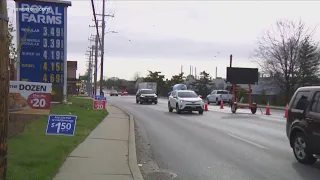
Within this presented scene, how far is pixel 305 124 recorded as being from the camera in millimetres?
8648

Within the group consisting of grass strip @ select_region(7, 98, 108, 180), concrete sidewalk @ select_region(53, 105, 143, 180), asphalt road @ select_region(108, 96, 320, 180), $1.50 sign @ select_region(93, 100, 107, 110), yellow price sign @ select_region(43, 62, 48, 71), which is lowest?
asphalt road @ select_region(108, 96, 320, 180)

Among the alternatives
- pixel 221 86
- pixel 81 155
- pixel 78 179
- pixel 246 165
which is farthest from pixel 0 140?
pixel 221 86

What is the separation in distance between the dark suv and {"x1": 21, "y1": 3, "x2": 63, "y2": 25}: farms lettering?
11.1 meters

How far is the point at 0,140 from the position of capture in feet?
13.8

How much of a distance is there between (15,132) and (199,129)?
25.3 feet

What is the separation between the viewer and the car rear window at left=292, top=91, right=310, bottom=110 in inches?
354

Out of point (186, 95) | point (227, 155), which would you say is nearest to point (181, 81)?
point (186, 95)

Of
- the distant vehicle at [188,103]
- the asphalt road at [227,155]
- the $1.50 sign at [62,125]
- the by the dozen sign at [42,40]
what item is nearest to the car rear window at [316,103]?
the asphalt road at [227,155]

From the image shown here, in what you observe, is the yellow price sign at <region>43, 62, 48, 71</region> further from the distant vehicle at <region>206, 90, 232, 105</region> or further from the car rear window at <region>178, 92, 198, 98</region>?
the distant vehicle at <region>206, 90, 232, 105</region>

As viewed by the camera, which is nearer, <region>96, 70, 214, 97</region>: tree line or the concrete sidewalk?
the concrete sidewalk

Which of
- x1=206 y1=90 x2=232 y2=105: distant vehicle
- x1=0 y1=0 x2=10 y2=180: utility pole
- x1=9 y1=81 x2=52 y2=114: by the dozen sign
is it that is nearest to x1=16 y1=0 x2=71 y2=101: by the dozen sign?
x1=9 y1=81 x2=52 y2=114: by the dozen sign

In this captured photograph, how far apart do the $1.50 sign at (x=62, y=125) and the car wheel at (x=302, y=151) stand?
17.0 ft

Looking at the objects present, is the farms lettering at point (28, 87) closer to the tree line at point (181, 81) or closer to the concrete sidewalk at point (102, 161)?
the concrete sidewalk at point (102, 161)

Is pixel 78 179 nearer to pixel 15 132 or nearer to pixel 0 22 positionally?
pixel 0 22
